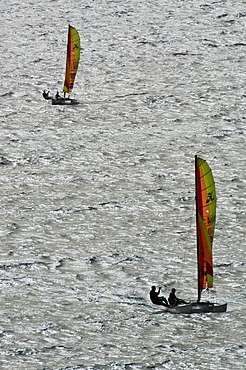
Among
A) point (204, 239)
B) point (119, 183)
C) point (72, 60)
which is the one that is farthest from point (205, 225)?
point (72, 60)

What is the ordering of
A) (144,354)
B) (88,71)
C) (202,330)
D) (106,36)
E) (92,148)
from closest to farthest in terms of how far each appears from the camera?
(144,354) → (202,330) → (92,148) → (88,71) → (106,36)

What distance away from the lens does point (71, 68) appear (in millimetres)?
29375

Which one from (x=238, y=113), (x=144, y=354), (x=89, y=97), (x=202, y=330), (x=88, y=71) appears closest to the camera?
(x=144, y=354)

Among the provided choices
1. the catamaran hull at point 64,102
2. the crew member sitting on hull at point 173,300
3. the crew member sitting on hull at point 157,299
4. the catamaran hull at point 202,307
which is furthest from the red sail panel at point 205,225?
the catamaran hull at point 64,102

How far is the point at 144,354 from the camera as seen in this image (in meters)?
14.7

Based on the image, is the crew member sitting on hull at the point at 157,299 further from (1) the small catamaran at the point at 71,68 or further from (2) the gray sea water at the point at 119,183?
(1) the small catamaran at the point at 71,68

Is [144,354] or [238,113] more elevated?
[238,113]

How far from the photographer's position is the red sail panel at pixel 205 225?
1639 cm

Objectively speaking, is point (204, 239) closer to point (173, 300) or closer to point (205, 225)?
point (205, 225)

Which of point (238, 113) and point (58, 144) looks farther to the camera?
point (238, 113)

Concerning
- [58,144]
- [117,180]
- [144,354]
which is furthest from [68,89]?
[144,354]

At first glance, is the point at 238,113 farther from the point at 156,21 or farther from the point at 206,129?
the point at 156,21

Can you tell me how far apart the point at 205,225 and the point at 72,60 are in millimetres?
14054

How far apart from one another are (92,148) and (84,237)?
6.21 metres
